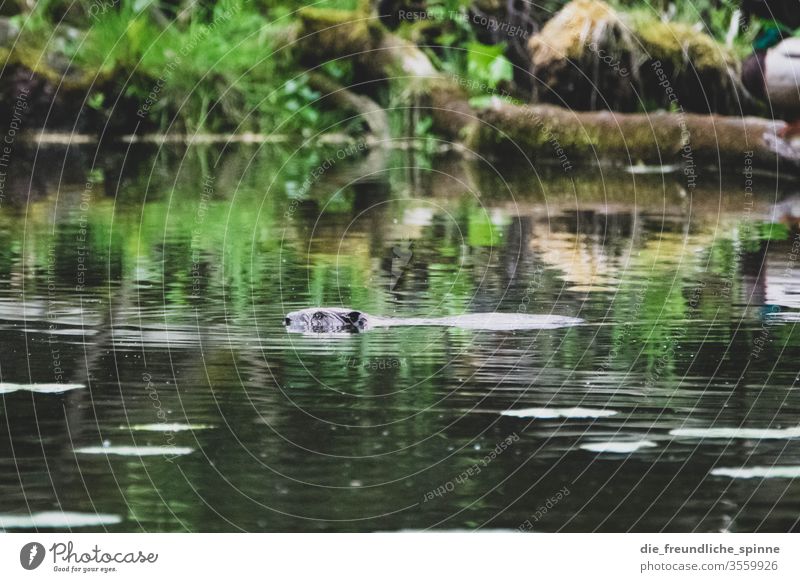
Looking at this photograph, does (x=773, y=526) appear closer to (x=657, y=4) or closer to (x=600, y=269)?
(x=600, y=269)

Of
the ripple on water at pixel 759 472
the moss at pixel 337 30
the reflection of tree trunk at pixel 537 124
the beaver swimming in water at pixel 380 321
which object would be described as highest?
the moss at pixel 337 30

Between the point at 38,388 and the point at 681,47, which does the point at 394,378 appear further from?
the point at 681,47

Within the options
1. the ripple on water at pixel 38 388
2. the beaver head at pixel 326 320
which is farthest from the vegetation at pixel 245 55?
the ripple on water at pixel 38 388

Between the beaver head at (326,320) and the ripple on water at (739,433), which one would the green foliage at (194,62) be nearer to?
the beaver head at (326,320)

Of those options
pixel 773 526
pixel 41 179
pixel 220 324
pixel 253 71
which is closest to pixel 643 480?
pixel 773 526

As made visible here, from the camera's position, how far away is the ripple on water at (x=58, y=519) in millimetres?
11547

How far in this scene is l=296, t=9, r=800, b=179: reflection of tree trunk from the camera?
3788cm

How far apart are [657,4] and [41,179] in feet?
55.4

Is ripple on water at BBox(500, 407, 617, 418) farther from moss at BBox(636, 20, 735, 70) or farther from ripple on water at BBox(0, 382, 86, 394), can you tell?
moss at BBox(636, 20, 735, 70)

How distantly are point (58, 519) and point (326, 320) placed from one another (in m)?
6.15

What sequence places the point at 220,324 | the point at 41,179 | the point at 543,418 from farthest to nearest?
the point at 41,179, the point at 220,324, the point at 543,418

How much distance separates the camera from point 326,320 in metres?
17.4

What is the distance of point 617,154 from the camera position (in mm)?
40781

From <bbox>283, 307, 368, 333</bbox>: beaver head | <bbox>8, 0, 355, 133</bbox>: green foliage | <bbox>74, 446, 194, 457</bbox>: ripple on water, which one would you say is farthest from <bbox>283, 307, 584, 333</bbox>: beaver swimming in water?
<bbox>8, 0, 355, 133</bbox>: green foliage
